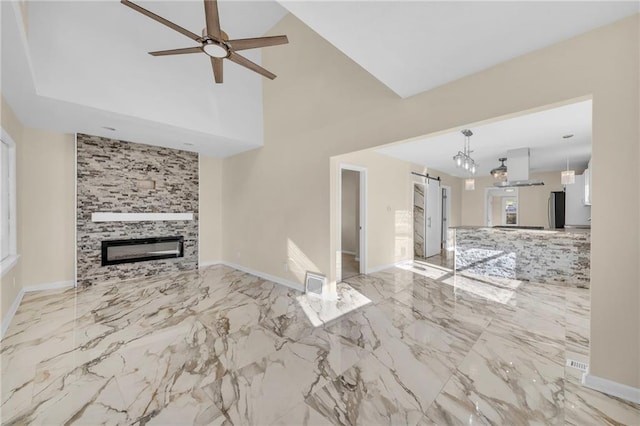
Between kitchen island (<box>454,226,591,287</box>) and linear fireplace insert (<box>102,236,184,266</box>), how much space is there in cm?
605

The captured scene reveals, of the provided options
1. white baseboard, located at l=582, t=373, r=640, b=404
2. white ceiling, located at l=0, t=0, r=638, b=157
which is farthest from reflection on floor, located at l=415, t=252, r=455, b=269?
white ceiling, located at l=0, t=0, r=638, b=157

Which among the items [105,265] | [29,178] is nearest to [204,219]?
[105,265]

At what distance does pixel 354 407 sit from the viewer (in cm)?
176

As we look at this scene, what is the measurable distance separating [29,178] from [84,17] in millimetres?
2734

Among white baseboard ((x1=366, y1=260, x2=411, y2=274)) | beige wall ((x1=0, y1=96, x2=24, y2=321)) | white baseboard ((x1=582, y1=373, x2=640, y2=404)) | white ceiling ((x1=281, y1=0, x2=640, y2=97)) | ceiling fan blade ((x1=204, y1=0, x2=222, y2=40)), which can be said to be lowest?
white baseboard ((x1=582, y1=373, x2=640, y2=404))

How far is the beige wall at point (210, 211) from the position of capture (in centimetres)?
597

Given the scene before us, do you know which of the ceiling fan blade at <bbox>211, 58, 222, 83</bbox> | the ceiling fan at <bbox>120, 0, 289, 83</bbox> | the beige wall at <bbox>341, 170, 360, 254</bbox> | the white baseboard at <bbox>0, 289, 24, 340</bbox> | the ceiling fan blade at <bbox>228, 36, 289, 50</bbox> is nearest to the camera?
the ceiling fan at <bbox>120, 0, 289, 83</bbox>

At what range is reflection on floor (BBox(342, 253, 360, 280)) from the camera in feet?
17.3

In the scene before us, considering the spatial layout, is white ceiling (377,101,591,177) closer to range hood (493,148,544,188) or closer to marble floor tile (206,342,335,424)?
range hood (493,148,544,188)

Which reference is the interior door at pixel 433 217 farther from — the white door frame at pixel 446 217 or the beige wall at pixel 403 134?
the beige wall at pixel 403 134

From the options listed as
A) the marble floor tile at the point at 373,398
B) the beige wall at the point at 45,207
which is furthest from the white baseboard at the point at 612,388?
the beige wall at the point at 45,207

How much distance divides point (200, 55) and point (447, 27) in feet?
12.7

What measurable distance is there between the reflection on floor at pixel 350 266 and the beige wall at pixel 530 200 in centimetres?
484

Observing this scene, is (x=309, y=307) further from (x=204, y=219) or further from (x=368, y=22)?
(x=204, y=219)
